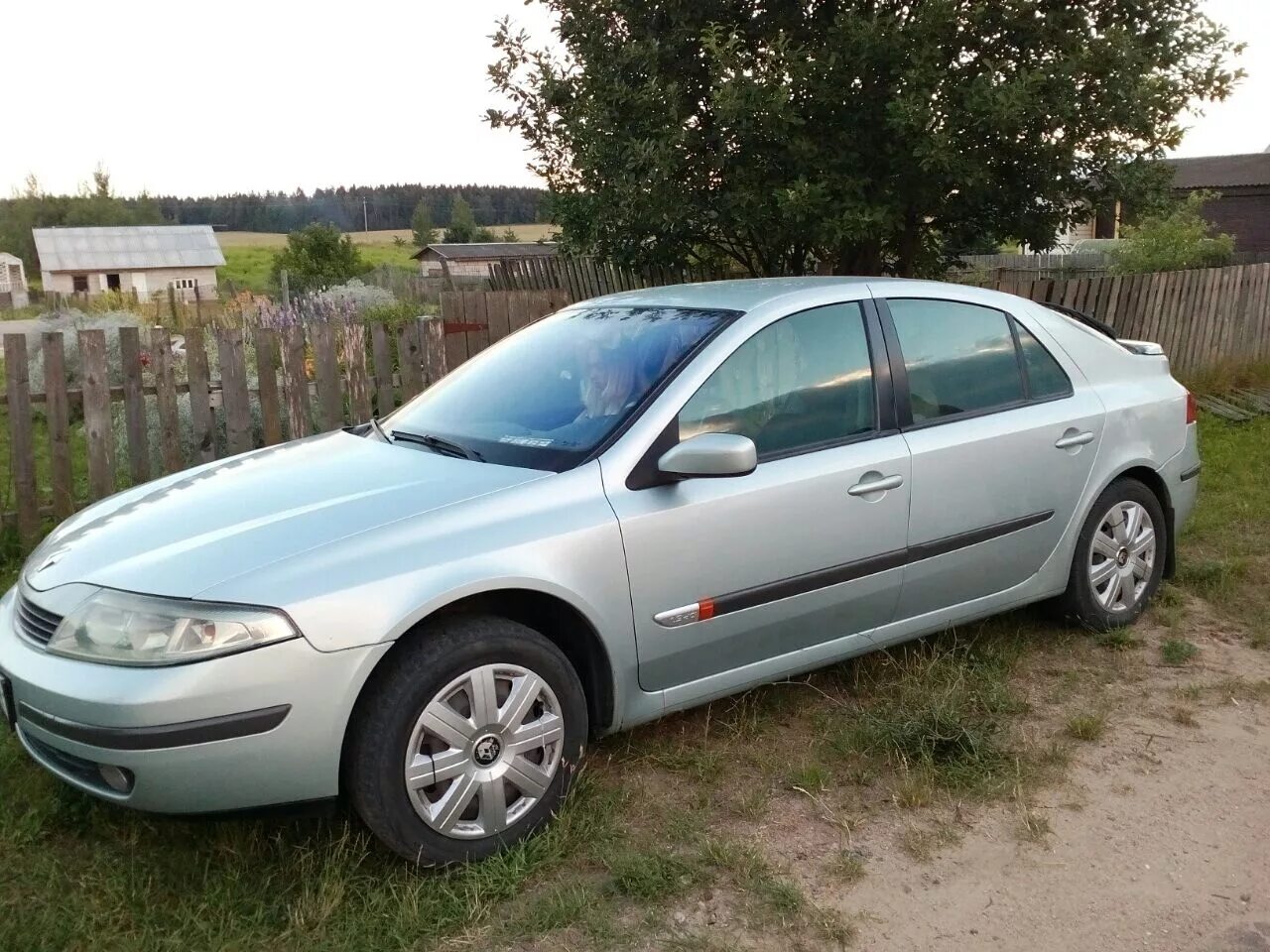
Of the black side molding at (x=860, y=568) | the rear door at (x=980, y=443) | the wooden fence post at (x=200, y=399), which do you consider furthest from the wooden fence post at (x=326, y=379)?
the black side molding at (x=860, y=568)

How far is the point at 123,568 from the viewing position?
306cm

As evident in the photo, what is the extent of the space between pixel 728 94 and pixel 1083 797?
5.79 m

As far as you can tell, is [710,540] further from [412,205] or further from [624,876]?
[412,205]

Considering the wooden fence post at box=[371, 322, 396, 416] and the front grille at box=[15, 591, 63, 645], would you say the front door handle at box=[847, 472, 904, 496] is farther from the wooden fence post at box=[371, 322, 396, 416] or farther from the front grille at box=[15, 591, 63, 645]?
the wooden fence post at box=[371, 322, 396, 416]

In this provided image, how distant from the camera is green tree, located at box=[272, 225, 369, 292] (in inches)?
1634

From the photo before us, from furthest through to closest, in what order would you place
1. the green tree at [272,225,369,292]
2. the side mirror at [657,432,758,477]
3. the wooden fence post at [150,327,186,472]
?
the green tree at [272,225,369,292] → the wooden fence post at [150,327,186,472] → the side mirror at [657,432,758,477]

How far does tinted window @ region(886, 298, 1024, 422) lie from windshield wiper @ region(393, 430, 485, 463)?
1.62 metres

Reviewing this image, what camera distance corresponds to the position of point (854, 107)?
8.47m

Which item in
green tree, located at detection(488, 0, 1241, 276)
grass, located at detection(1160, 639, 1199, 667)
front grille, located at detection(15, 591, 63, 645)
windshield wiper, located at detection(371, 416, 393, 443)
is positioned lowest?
grass, located at detection(1160, 639, 1199, 667)

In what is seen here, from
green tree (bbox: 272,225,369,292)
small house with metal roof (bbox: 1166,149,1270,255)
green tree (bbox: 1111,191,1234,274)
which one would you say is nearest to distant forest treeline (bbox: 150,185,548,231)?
green tree (bbox: 272,225,369,292)

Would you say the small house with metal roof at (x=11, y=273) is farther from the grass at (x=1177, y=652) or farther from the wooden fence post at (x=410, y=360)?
the grass at (x=1177, y=652)

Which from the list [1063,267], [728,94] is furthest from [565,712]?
[1063,267]

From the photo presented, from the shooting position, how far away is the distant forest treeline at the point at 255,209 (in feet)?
267

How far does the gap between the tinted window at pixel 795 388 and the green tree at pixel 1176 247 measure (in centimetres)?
2255
